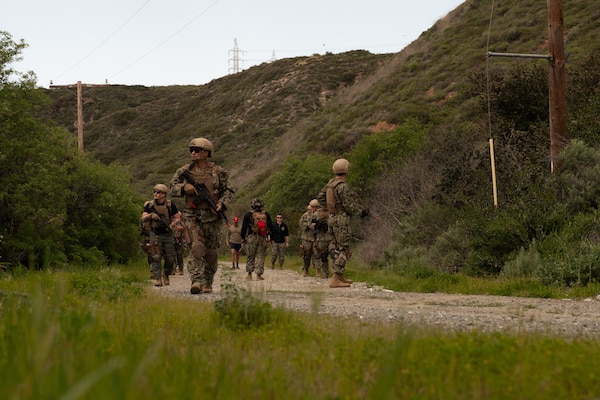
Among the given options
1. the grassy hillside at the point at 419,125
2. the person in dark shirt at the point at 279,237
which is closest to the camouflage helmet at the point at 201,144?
the grassy hillside at the point at 419,125

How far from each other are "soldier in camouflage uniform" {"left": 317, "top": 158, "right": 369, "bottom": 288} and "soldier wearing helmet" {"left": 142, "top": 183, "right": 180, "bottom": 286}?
348cm

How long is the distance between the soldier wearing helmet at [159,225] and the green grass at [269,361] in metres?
9.60

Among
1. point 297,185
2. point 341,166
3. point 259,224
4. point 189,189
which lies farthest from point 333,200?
point 297,185

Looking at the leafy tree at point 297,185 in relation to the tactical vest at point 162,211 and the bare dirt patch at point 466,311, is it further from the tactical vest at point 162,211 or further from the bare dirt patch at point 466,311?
the bare dirt patch at point 466,311

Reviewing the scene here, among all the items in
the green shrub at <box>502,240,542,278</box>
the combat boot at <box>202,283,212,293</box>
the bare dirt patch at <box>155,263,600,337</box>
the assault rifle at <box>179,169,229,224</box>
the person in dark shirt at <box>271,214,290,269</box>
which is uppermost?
the assault rifle at <box>179,169,229,224</box>

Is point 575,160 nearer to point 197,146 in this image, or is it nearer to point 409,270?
point 409,270

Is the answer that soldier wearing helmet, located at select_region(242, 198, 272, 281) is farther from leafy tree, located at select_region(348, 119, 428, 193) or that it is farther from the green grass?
the green grass

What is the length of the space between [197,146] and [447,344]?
807cm

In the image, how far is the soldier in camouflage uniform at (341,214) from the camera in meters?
14.1

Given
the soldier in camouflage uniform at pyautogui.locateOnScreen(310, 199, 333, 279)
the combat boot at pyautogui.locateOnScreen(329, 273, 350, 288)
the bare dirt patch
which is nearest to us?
the bare dirt patch

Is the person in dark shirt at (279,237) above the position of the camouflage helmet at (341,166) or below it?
below

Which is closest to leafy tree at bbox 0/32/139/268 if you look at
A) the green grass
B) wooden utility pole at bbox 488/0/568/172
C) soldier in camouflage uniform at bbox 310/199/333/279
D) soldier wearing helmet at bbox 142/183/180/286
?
soldier wearing helmet at bbox 142/183/180/286

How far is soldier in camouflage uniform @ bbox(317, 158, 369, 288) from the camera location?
14.1 metres

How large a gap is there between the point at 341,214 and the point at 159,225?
4.04 metres
